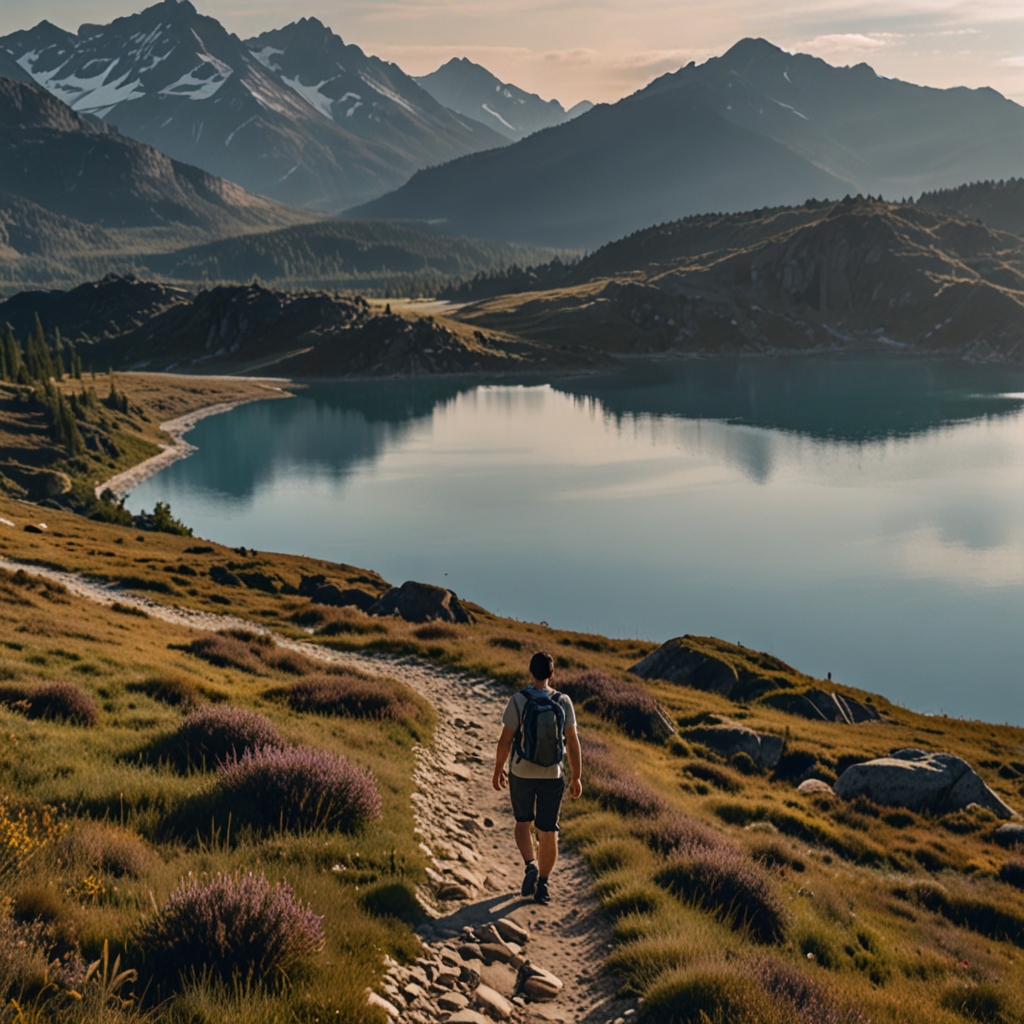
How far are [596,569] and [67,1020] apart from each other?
70.3 m

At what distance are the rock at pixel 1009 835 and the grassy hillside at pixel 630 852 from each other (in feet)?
1.23

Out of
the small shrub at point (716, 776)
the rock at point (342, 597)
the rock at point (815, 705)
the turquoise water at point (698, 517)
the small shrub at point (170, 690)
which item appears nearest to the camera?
the small shrub at point (170, 690)

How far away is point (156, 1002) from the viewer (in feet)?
23.9

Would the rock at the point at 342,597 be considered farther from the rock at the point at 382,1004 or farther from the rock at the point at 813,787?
the rock at the point at 382,1004

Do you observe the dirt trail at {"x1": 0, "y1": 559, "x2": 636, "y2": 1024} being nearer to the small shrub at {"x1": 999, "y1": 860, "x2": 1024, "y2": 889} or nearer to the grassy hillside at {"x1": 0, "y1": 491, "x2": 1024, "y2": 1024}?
the grassy hillside at {"x1": 0, "y1": 491, "x2": 1024, "y2": 1024}

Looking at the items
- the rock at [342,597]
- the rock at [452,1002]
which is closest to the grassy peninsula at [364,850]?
the rock at [452,1002]

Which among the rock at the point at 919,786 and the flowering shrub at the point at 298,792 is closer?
the flowering shrub at the point at 298,792

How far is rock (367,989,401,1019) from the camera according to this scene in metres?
8.06

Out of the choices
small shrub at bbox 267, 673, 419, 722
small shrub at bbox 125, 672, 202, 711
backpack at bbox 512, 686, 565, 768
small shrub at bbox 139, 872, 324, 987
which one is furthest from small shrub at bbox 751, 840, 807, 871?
small shrub at bbox 125, 672, 202, 711

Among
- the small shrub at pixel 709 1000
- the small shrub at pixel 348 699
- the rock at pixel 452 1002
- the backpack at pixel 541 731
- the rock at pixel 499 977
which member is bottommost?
the small shrub at pixel 348 699

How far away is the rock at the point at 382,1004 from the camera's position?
806 centimetres

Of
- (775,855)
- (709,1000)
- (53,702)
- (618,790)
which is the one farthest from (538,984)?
(53,702)

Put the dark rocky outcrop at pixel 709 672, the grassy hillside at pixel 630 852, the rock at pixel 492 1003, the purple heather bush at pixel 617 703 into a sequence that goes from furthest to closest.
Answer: the dark rocky outcrop at pixel 709 672 → the purple heather bush at pixel 617 703 → the rock at pixel 492 1003 → the grassy hillside at pixel 630 852

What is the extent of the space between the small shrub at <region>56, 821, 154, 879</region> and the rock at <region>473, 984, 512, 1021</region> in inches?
162
